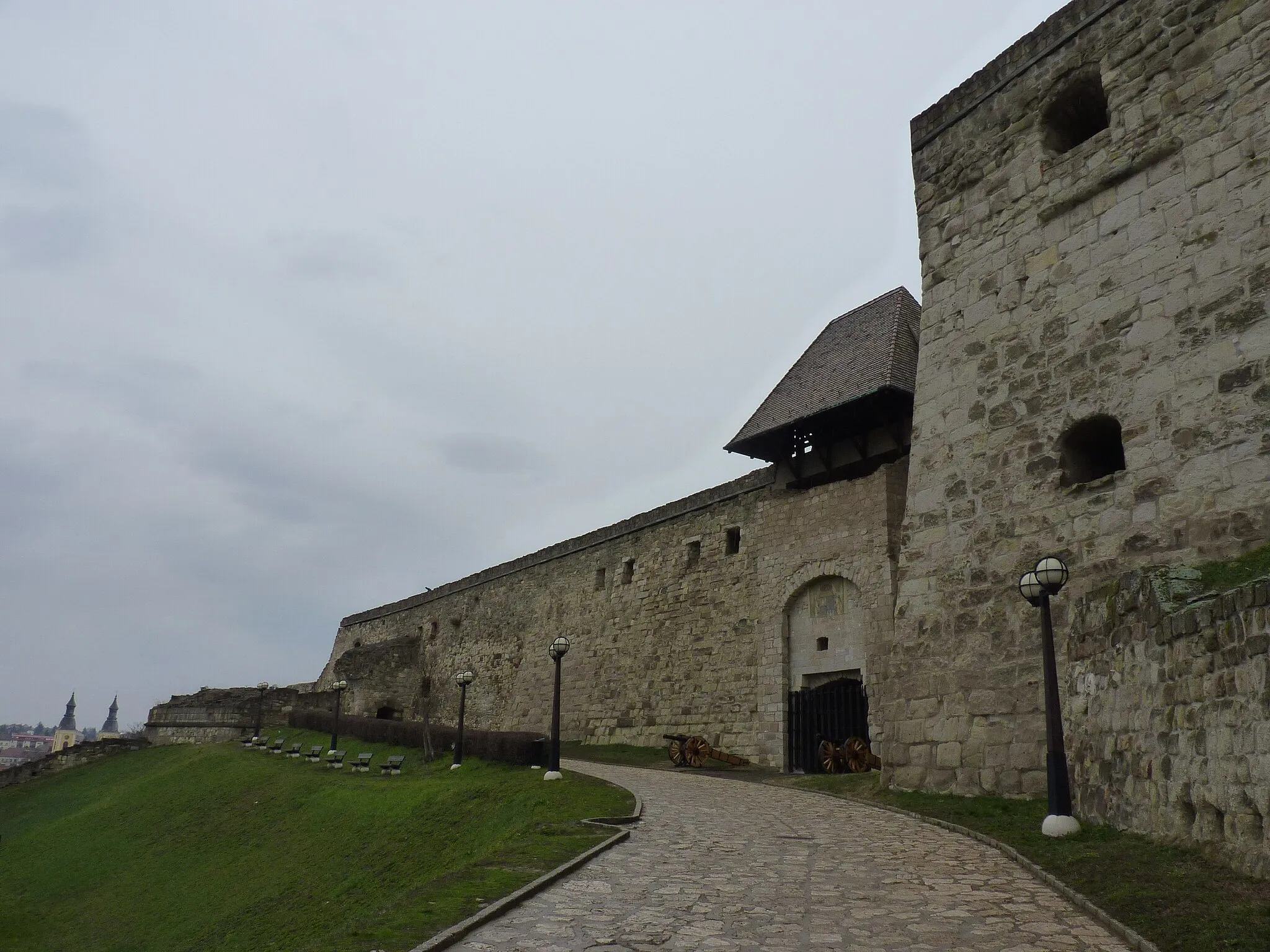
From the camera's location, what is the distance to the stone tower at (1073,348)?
8953mm

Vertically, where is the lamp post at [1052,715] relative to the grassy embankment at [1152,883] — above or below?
above

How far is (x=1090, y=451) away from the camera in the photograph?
1052 centimetres

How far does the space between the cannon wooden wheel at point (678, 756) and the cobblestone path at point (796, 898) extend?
8388mm

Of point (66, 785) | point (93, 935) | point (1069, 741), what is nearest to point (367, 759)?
point (93, 935)

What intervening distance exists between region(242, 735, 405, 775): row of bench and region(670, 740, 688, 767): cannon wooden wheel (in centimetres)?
578

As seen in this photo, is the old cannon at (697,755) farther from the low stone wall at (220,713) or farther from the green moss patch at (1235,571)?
the low stone wall at (220,713)

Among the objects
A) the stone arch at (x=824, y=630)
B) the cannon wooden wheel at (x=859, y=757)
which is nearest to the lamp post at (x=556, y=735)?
the cannon wooden wheel at (x=859, y=757)

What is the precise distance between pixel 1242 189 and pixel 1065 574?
4.26 meters

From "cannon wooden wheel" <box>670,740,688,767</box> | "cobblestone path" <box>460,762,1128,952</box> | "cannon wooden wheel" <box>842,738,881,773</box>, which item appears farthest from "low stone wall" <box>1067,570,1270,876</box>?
"cannon wooden wheel" <box>670,740,688,767</box>

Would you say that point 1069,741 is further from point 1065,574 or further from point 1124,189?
point 1124,189

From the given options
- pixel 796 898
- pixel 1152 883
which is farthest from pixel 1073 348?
pixel 796 898

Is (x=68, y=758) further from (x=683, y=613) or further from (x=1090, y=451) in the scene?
(x=1090, y=451)

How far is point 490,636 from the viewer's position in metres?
30.0

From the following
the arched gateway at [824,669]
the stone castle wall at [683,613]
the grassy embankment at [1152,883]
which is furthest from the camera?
the stone castle wall at [683,613]
